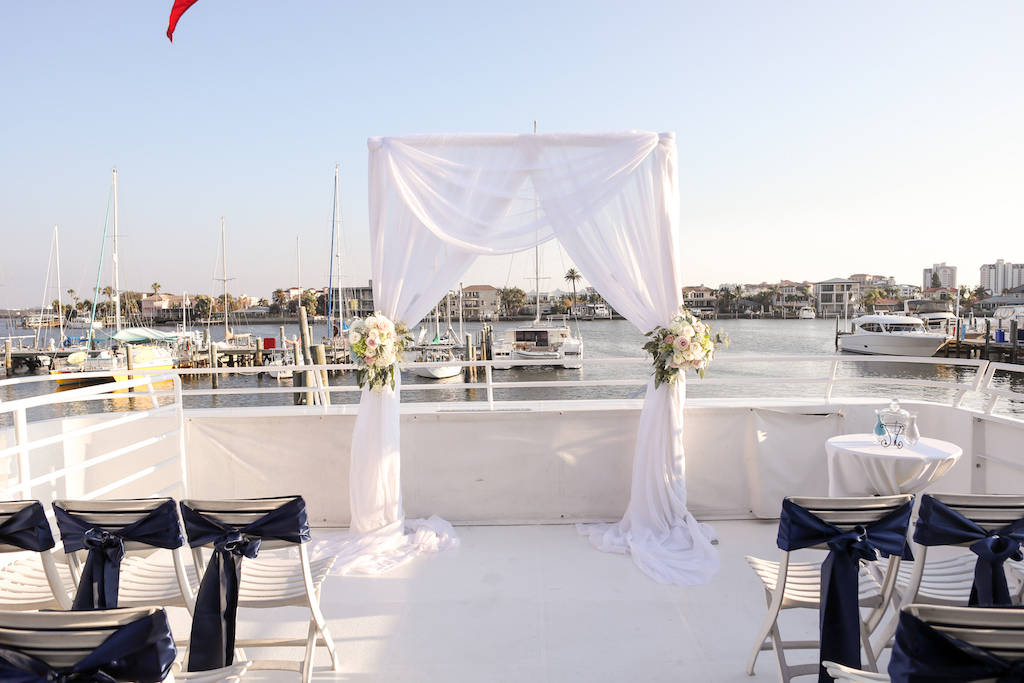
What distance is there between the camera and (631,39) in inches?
248

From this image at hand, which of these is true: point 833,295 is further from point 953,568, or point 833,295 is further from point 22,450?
point 22,450

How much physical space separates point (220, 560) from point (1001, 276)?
74.5m

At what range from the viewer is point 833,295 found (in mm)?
69250

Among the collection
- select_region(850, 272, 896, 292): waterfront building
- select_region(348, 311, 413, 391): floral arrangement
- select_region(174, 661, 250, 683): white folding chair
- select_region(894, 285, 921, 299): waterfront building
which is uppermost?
select_region(850, 272, 896, 292): waterfront building

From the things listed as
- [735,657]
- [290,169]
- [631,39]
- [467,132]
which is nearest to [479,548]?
[735,657]

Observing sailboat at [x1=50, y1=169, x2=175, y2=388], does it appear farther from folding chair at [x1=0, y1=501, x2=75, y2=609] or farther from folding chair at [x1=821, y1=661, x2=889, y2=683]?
folding chair at [x1=821, y1=661, x2=889, y2=683]

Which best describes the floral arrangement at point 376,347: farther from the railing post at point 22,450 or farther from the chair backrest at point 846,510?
the chair backrest at point 846,510

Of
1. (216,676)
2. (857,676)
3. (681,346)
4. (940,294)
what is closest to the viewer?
(857,676)

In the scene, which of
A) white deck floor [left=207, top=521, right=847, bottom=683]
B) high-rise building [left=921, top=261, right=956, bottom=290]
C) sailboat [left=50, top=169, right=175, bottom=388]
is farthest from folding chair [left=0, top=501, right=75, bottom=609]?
high-rise building [left=921, top=261, right=956, bottom=290]

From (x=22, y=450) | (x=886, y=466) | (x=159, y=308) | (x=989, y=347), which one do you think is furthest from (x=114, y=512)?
(x=159, y=308)

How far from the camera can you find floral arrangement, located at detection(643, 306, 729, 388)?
3.70m

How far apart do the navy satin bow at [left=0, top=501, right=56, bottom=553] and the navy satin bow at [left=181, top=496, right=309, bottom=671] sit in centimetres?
46

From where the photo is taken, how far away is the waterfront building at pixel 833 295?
65.9m

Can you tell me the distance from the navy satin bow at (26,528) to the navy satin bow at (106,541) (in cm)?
6
